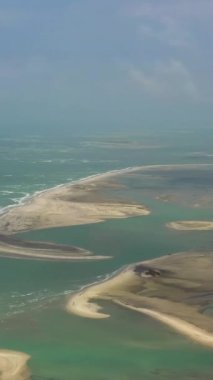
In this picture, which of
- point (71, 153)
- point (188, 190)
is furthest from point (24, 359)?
point (71, 153)

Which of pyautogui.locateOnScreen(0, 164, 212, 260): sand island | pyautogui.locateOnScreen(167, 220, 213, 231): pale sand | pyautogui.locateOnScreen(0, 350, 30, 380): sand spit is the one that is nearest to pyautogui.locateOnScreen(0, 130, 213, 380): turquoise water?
pyautogui.locateOnScreen(0, 350, 30, 380): sand spit

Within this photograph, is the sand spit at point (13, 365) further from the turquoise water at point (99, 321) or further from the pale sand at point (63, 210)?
the pale sand at point (63, 210)

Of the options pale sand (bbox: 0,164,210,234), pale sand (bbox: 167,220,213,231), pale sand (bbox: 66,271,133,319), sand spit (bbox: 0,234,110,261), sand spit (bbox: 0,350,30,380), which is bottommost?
sand spit (bbox: 0,350,30,380)

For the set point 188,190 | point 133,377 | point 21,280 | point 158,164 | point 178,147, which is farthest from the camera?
point 178,147

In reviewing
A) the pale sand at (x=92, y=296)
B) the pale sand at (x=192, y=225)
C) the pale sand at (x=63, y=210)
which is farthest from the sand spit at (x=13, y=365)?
the pale sand at (x=192, y=225)

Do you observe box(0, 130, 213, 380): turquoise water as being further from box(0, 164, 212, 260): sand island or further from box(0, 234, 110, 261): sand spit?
box(0, 164, 212, 260): sand island

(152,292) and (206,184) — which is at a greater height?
(206,184)

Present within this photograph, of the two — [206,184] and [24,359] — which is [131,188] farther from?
[24,359]
